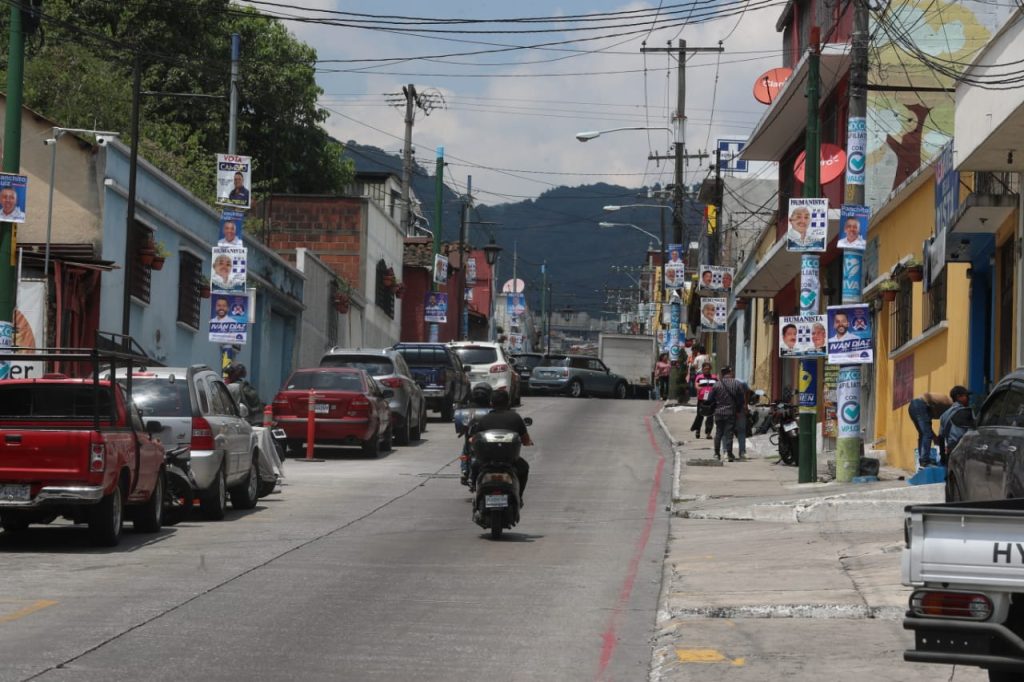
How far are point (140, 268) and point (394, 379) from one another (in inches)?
216

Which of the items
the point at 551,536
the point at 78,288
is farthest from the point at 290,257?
the point at 551,536

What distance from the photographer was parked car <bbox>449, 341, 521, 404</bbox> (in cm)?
4094

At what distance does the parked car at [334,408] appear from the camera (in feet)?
90.8

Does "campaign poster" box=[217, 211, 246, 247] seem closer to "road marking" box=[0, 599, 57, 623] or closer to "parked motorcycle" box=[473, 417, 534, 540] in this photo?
"parked motorcycle" box=[473, 417, 534, 540]

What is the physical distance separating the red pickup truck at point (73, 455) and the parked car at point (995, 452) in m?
7.85

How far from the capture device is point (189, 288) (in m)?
33.4

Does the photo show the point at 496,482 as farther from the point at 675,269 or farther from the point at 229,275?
the point at 675,269

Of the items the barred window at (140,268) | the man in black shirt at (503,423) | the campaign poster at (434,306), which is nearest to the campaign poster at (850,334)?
the man in black shirt at (503,423)

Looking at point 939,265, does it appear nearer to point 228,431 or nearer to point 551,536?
point 551,536

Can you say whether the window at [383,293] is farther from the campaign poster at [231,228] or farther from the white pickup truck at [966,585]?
the white pickup truck at [966,585]

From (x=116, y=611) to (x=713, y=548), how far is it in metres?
6.95

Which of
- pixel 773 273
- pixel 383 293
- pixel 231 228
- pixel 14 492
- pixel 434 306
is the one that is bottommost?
pixel 14 492

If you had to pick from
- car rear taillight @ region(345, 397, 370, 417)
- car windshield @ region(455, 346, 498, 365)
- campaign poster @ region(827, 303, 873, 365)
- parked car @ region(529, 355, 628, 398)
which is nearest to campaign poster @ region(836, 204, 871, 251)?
campaign poster @ region(827, 303, 873, 365)

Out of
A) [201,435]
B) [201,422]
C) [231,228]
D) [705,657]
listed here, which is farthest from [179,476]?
[231,228]
